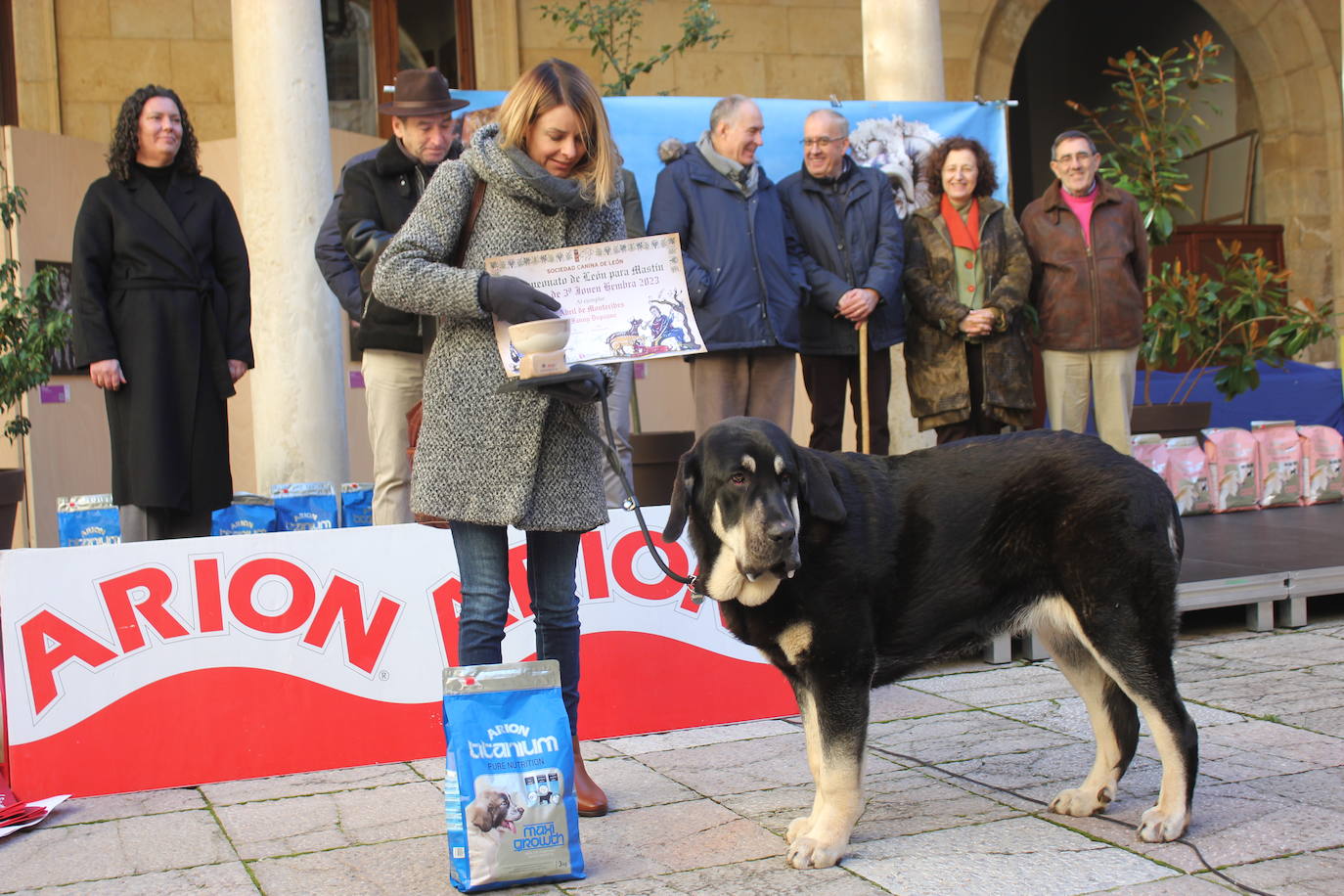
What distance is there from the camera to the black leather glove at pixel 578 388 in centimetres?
332

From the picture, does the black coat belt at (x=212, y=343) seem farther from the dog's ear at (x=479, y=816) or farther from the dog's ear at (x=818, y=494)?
the dog's ear at (x=818, y=494)

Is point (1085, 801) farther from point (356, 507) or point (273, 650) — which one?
point (356, 507)

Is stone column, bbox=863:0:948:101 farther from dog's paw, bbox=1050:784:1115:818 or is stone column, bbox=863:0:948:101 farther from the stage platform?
dog's paw, bbox=1050:784:1115:818

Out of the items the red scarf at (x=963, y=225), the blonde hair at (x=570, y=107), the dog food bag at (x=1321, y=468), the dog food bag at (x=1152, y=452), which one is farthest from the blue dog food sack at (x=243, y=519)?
the dog food bag at (x=1321, y=468)

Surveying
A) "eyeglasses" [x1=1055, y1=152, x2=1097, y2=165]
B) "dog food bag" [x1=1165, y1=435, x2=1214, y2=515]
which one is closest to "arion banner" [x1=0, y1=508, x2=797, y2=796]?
"eyeglasses" [x1=1055, y1=152, x2=1097, y2=165]

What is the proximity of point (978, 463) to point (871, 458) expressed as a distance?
0.28 meters

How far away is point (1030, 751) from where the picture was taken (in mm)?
4211

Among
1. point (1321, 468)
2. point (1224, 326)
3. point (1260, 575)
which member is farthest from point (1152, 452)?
point (1260, 575)

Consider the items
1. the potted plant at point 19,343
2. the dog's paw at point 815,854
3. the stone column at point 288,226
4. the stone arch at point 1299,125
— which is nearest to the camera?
the dog's paw at point 815,854

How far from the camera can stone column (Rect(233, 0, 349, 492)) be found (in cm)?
702

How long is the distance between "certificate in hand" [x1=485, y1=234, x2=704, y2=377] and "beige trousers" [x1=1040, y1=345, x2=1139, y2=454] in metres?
3.32

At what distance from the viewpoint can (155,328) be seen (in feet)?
16.0

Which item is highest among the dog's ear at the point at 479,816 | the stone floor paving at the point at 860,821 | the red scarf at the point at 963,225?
the red scarf at the point at 963,225

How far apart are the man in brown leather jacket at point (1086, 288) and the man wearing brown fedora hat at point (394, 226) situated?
114 inches
